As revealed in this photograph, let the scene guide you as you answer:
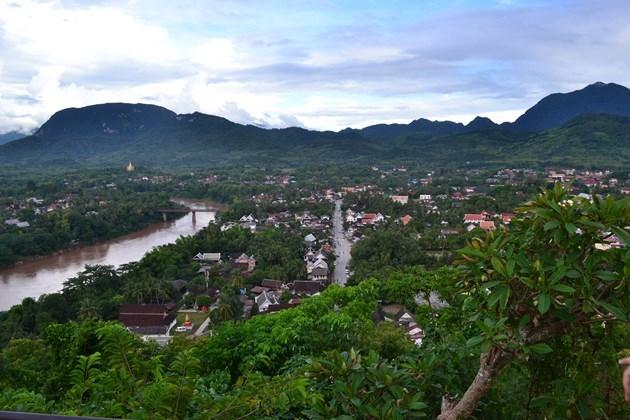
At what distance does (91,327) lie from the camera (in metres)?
3.93

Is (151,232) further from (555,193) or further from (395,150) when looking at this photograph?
(395,150)

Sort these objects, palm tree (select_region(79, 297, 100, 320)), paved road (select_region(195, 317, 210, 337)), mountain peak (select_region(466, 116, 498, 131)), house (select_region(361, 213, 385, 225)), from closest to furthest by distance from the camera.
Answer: paved road (select_region(195, 317, 210, 337)) < palm tree (select_region(79, 297, 100, 320)) < house (select_region(361, 213, 385, 225)) < mountain peak (select_region(466, 116, 498, 131))

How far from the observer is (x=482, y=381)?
1.23 m

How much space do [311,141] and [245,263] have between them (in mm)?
56948

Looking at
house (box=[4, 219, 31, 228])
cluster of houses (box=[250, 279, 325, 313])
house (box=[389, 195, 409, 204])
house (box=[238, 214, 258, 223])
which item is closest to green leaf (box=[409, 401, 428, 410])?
cluster of houses (box=[250, 279, 325, 313])

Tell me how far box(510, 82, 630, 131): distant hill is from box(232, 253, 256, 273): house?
7307 cm

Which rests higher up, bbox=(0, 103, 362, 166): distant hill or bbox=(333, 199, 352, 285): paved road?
bbox=(0, 103, 362, 166): distant hill

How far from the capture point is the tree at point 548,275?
1063 mm

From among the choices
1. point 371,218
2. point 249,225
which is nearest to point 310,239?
point 249,225

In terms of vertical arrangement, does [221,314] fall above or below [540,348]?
below

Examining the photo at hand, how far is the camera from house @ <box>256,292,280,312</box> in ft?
37.9

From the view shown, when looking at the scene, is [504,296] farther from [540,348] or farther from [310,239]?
[310,239]

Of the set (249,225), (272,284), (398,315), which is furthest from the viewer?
(249,225)

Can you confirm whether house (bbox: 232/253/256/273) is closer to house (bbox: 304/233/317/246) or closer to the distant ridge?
house (bbox: 304/233/317/246)
